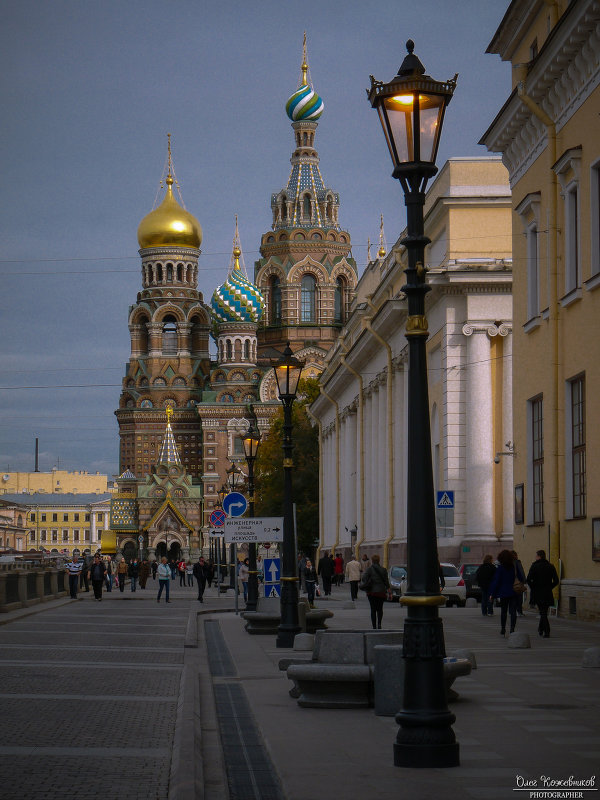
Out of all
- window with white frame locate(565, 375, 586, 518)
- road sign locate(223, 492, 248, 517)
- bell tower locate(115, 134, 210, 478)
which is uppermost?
bell tower locate(115, 134, 210, 478)

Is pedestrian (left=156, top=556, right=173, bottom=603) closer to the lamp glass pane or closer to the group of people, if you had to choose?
the group of people

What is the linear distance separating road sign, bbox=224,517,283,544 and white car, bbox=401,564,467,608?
9291mm

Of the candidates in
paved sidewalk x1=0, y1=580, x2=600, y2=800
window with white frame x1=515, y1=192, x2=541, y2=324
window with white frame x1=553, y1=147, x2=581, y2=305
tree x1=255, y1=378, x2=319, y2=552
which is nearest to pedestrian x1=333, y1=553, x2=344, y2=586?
tree x1=255, y1=378, x2=319, y2=552

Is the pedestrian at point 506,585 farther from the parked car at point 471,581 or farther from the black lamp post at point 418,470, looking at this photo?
the parked car at point 471,581

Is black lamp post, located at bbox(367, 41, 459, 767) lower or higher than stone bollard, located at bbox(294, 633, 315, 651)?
higher

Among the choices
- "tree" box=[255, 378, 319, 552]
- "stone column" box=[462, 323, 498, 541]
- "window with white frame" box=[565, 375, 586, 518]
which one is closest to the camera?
"window with white frame" box=[565, 375, 586, 518]

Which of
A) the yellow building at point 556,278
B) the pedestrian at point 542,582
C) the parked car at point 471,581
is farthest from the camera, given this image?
the parked car at point 471,581

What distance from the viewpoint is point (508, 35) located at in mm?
30500

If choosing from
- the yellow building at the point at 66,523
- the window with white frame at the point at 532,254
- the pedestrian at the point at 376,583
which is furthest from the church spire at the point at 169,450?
the pedestrian at the point at 376,583

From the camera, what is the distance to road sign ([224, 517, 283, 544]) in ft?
92.4

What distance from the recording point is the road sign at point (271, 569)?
29.3 m

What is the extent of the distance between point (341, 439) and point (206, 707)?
57154 millimetres

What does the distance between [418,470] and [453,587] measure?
27.8 m

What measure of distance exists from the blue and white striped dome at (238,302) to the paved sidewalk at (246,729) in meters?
Answer: 120
